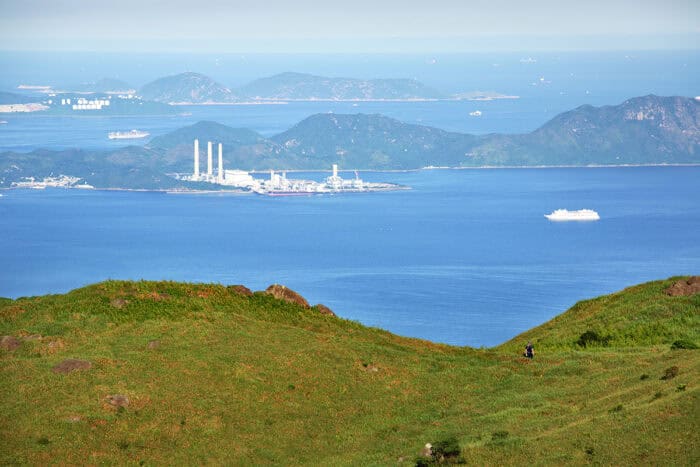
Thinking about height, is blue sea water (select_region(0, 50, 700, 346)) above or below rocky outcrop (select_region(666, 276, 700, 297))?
below

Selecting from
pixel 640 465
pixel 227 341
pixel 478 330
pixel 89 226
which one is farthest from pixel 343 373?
pixel 89 226

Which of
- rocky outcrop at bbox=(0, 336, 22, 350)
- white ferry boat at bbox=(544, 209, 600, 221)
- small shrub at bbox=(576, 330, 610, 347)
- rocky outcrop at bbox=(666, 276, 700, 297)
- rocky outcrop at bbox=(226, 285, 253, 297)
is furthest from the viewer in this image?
white ferry boat at bbox=(544, 209, 600, 221)

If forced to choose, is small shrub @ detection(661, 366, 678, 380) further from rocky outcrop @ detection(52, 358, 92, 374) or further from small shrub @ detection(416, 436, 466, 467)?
rocky outcrop @ detection(52, 358, 92, 374)

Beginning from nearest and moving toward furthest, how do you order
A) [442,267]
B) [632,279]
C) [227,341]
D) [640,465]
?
[640,465] → [227,341] → [632,279] → [442,267]

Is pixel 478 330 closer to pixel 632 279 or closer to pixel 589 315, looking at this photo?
pixel 632 279

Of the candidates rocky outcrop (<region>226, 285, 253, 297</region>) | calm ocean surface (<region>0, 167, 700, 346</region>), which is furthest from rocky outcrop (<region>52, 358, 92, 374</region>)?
calm ocean surface (<region>0, 167, 700, 346</region>)

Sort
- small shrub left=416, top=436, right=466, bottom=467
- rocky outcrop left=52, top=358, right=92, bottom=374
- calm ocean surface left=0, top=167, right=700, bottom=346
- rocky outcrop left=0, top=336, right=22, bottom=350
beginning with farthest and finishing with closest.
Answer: calm ocean surface left=0, top=167, right=700, bottom=346 < rocky outcrop left=0, top=336, right=22, bottom=350 < rocky outcrop left=52, top=358, right=92, bottom=374 < small shrub left=416, top=436, right=466, bottom=467

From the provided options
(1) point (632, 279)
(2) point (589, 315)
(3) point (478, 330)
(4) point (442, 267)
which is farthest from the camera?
(4) point (442, 267)
